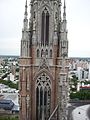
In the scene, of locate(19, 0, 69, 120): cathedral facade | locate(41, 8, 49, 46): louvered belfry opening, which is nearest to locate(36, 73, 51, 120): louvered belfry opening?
locate(19, 0, 69, 120): cathedral facade

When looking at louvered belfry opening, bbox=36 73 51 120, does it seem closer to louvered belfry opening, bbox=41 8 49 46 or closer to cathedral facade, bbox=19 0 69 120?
cathedral facade, bbox=19 0 69 120

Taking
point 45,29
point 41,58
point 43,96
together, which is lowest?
point 43,96

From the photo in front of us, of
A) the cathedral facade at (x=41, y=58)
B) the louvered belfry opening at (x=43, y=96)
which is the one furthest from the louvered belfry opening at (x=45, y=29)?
the louvered belfry opening at (x=43, y=96)

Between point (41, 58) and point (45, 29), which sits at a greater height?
point (45, 29)

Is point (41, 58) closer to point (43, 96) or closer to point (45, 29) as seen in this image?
point (45, 29)

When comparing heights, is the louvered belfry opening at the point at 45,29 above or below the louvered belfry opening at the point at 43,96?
above

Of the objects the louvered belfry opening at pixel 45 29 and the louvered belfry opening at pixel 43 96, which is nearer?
the louvered belfry opening at pixel 45 29

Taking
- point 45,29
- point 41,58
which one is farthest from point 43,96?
point 45,29

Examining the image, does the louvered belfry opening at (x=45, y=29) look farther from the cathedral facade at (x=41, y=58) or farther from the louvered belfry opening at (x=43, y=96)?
the louvered belfry opening at (x=43, y=96)
